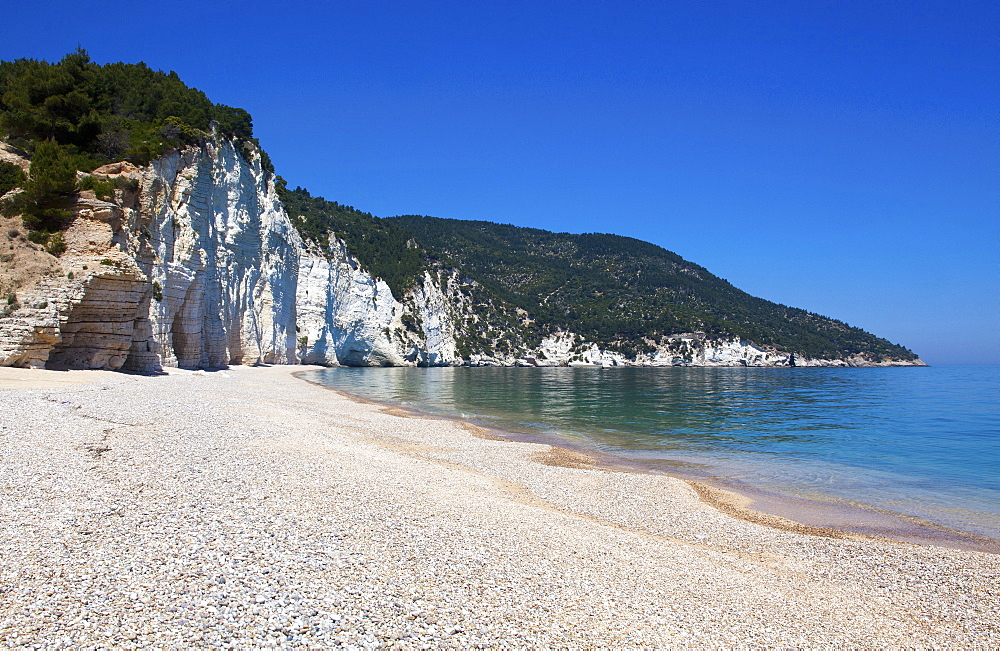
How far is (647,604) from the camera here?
606 cm

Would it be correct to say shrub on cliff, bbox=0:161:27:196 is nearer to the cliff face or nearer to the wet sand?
the cliff face

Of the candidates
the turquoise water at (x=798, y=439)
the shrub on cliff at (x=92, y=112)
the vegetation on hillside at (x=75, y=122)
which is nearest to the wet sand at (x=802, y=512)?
the turquoise water at (x=798, y=439)

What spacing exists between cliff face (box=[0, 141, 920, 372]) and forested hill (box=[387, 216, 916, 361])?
1098 inches

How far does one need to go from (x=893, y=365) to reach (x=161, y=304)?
16568cm

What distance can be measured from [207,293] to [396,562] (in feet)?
134

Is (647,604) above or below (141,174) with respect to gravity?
below

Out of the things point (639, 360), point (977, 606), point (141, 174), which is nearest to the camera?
point (977, 606)

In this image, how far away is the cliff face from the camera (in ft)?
81.1

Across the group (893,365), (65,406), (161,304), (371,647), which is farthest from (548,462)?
(893,365)

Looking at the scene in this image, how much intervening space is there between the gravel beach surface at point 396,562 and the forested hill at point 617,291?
101 metres

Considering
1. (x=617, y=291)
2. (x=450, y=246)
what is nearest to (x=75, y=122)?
(x=450, y=246)

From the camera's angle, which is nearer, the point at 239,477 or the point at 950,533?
the point at 239,477

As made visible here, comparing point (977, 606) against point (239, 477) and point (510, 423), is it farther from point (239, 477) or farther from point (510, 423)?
point (510, 423)

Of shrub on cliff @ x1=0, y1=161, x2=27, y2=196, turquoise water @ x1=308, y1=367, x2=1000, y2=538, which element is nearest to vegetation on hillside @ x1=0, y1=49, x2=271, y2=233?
shrub on cliff @ x1=0, y1=161, x2=27, y2=196
